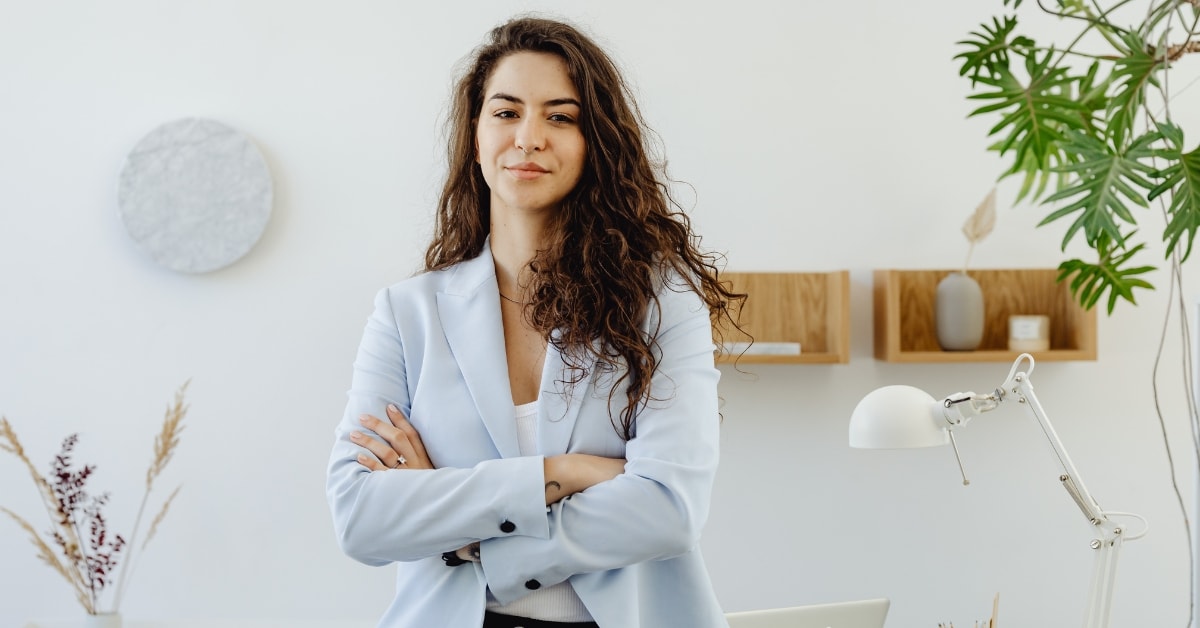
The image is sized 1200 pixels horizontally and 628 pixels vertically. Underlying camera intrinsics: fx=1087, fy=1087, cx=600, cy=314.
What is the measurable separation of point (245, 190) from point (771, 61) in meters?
1.61

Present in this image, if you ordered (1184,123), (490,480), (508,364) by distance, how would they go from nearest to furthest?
(490,480) < (508,364) < (1184,123)

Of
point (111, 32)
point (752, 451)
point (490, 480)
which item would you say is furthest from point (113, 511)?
point (490, 480)

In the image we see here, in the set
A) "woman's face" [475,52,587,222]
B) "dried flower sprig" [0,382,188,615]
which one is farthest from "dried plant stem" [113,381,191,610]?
"woman's face" [475,52,587,222]

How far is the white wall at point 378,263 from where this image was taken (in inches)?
127

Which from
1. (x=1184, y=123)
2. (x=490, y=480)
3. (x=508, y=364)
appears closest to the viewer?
(x=490, y=480)

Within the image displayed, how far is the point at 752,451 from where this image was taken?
3.25 meters

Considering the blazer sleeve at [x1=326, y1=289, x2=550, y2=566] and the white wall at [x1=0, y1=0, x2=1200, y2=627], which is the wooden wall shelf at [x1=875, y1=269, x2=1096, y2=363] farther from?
the blazer sleeve at [x1=326, y1=289, x2=550, y2=566]

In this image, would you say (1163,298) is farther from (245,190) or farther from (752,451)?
(245,190)

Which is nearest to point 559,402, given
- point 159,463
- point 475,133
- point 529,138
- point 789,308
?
point 529,138

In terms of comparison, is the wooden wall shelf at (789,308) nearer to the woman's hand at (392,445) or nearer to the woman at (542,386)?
the woman at (542,386)

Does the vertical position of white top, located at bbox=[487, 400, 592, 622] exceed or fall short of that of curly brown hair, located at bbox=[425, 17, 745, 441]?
it falls short

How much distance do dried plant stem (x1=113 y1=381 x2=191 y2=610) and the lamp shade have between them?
1935 mm

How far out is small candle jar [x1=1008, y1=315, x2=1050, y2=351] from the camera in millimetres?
3031

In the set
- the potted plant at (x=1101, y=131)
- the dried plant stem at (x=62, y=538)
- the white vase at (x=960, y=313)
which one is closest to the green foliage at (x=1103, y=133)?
the potted plant at (x=1101, y=131)
